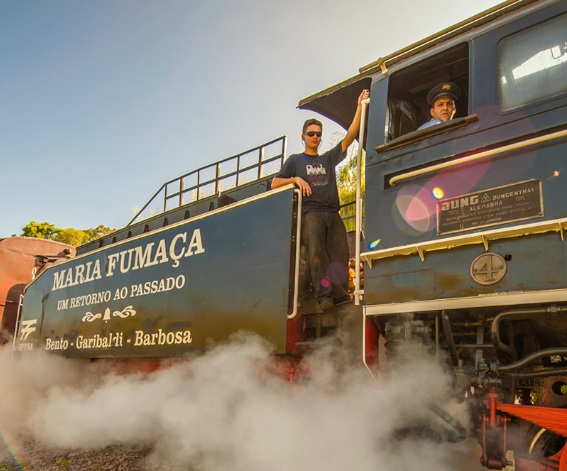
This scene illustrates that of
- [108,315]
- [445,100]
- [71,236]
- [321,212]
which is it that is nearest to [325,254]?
[321,212]

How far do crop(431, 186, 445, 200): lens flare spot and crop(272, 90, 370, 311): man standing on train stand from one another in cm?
99

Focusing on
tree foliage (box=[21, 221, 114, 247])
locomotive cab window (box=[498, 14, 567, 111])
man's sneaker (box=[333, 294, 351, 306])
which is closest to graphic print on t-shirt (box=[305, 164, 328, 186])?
man's sneaker (box=[333, 294, 351, 306])

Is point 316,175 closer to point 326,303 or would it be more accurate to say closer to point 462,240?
point 326,303

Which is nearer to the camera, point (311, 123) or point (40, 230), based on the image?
point (311, 123)

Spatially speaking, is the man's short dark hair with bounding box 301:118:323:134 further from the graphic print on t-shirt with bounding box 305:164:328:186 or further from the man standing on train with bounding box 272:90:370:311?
the graphic print on t-shirt with bounding box 305:164:328:186

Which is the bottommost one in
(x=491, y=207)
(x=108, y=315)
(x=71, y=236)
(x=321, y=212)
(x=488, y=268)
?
(x=108, y=315)

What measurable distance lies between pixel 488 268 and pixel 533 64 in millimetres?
1133

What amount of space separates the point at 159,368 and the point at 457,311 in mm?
3160

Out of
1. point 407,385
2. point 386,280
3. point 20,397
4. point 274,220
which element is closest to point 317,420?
point 407,385

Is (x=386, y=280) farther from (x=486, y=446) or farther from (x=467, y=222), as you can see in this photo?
(x=486, y=446)

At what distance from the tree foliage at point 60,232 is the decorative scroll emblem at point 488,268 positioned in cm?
3146

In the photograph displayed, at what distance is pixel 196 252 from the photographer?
4449 mm

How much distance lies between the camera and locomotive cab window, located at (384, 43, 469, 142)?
322 centimetres

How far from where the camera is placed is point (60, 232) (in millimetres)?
32969
